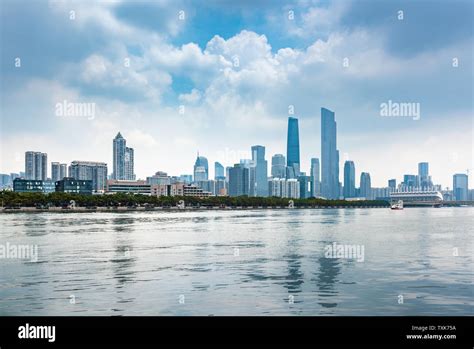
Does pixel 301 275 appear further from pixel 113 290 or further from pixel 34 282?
pixel 34 282

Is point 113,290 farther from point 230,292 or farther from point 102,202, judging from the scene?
point 102,202

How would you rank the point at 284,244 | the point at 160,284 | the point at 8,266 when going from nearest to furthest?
1. the point at 160,284
2. the point at 8,266
3. the point at 284,244

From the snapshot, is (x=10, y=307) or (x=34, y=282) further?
(x=34, y=282)

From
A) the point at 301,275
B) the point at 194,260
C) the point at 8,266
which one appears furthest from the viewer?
the point at 194,260

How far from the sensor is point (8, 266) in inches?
1287

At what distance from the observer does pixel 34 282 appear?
26.5 metres
